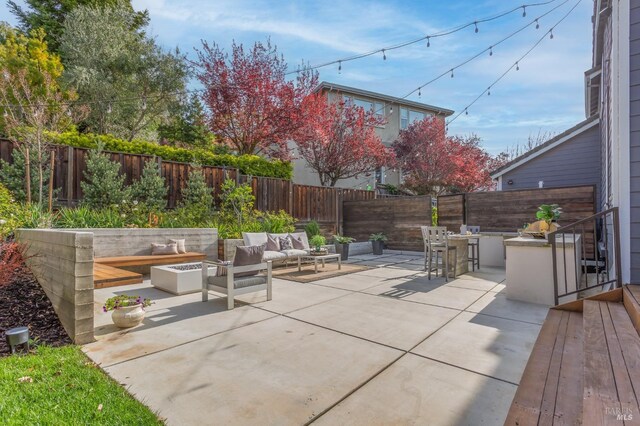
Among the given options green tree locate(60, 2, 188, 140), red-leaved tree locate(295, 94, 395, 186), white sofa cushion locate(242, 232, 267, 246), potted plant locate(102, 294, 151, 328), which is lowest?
potted plant locate(102, 294, 151, 328)

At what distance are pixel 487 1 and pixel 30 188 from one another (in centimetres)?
1066

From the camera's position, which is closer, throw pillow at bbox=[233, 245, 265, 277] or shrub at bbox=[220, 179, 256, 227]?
throw pillow at bbox=[233, 245, 265, 277]

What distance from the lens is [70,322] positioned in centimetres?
331

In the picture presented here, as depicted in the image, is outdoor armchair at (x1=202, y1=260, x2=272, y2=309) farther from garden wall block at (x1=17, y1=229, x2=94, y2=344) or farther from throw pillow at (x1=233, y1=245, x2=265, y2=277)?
garden wall block at (x1=17, y1=229, x2=94, y2=344)

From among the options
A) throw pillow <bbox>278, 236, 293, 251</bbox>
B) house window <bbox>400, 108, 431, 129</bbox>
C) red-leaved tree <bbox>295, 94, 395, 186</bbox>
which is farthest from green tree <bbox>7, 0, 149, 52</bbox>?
house window <bbox>400, 108, 431, 129</bbox>

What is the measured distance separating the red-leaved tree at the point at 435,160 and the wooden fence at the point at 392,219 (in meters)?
6.19

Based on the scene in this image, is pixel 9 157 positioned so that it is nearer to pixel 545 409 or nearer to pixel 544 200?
pixel 545 409

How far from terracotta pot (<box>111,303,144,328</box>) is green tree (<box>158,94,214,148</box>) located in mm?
14119

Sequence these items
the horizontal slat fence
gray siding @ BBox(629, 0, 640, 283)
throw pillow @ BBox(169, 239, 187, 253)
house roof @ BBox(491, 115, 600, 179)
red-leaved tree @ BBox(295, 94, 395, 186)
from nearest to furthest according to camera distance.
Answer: gray siding @ BBox(629, 0, 640, 283)
throw pillow @ BBox(169, 239, 187, 253)
the horizontal slat fence
house roof @ BBox(491, 115, 600, 179)
red-leaved tree @ BBox(295, 94, 395, 186)

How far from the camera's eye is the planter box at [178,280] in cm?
532

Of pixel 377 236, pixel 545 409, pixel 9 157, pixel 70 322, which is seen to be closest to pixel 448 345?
pixel 545 409

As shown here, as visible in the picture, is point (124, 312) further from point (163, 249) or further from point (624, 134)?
point (624, 134)

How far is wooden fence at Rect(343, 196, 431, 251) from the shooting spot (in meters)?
11.1

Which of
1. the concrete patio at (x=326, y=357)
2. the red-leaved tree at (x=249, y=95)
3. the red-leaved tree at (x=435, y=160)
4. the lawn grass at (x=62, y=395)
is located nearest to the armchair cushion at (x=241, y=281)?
the concrete patio at (x=326, y=357)
